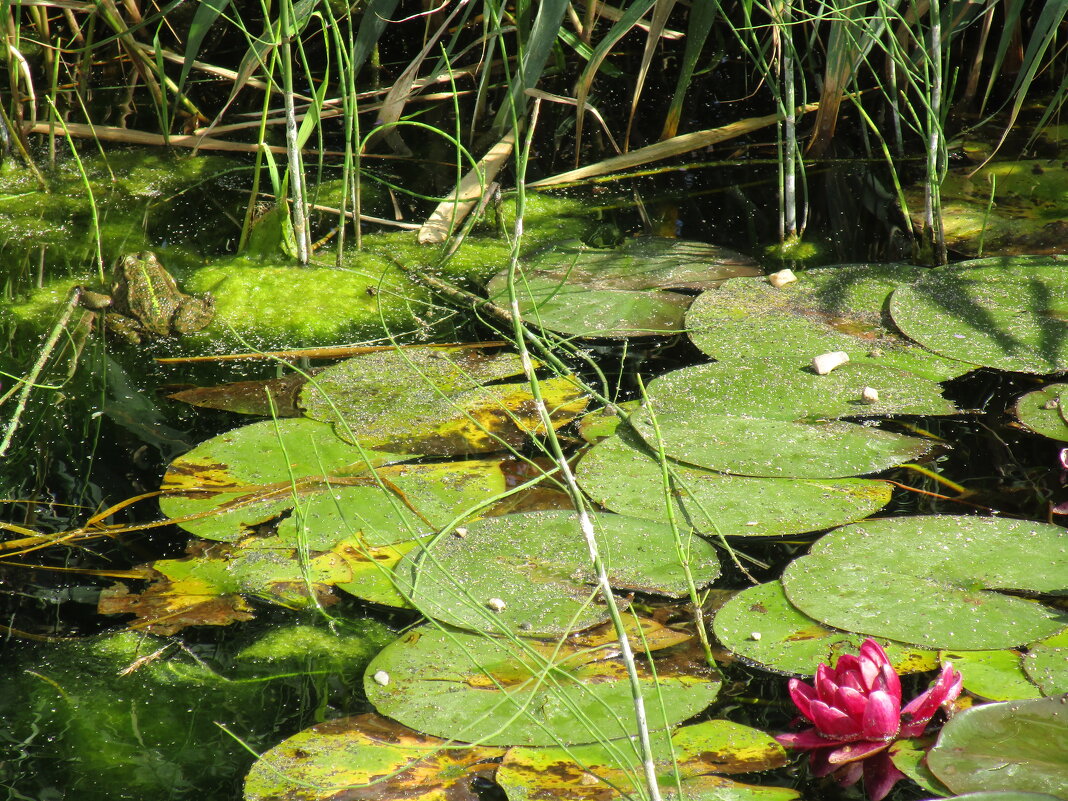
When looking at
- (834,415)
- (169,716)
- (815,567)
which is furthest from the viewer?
(834,415)

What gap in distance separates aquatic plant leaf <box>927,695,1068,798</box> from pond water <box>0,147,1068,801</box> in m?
0.07

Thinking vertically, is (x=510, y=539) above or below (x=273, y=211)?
below

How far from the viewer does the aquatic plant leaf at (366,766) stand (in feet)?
3.72

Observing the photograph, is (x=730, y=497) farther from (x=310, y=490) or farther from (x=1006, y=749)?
(x=310, y=490)

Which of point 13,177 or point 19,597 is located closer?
point 19,597

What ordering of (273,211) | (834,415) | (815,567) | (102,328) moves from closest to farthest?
(815,567) → (834,415) → (102,328) → (273,211)

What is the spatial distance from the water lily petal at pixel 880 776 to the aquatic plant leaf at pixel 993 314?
101cm

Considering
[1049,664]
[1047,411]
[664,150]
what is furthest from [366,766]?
[664,150]

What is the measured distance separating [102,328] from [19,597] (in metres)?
0.92

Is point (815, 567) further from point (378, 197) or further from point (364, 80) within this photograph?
point (364, 80)

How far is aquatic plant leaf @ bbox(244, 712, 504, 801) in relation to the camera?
1.13 metres

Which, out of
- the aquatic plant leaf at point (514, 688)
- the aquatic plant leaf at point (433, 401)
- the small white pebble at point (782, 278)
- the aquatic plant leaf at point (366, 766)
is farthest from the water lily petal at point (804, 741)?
the small white pebble at point (782, 278)

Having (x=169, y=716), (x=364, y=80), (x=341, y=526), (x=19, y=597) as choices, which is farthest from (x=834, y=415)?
(x=364, y=80)

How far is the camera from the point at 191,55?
262cm
